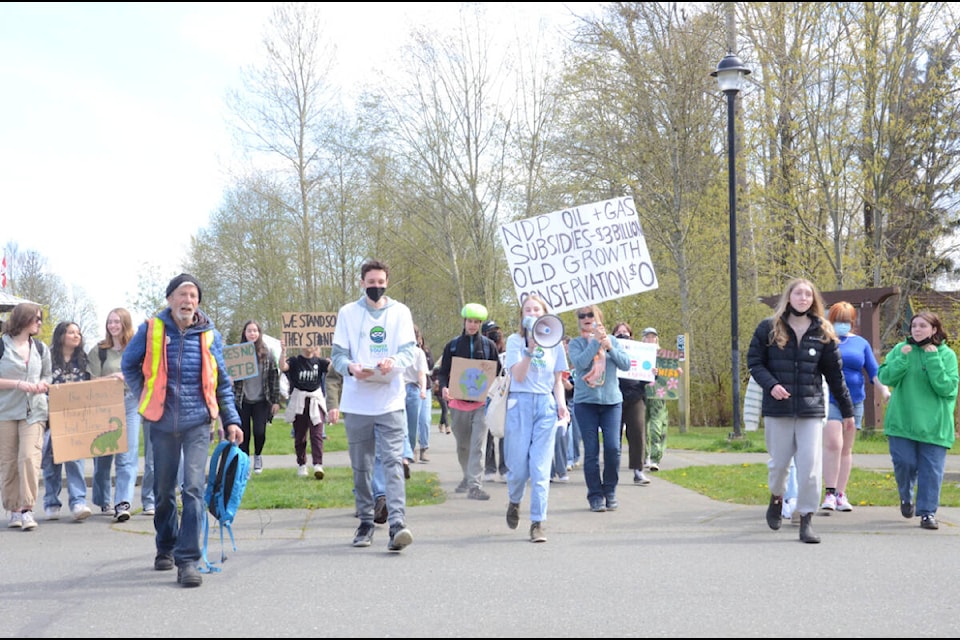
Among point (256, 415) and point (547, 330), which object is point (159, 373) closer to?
point (547, 330)

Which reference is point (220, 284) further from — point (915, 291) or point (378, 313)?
point (378, 313)

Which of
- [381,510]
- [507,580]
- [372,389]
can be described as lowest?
[507,580]

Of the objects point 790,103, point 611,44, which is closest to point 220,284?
point 611,44

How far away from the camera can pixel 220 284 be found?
4038 cm

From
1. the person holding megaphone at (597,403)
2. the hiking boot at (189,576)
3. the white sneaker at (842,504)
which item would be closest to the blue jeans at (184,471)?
the hiking boot at (189,576)

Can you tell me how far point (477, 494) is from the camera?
33.2 ft

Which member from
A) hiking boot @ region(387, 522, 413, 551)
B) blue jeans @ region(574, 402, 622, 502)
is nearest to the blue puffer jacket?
hiking boot @ region(387, 522, 413, 551)

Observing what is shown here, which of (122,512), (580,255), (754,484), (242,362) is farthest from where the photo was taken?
(242,362)

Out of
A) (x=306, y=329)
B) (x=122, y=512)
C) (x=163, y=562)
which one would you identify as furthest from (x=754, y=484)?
(x=306, y=329)

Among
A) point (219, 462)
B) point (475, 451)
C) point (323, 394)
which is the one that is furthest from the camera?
point (323, 394)

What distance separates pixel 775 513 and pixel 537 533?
1985mm

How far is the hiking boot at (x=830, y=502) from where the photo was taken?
29.2ft

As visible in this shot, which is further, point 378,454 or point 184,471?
point 378,454

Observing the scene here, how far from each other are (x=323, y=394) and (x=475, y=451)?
2.92 m
